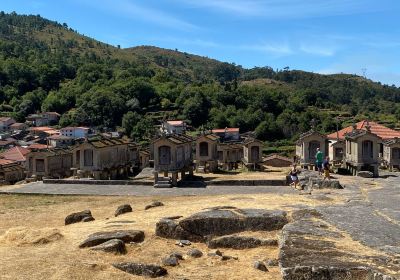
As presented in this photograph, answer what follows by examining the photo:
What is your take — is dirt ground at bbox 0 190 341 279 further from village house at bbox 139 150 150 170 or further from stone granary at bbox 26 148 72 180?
village house at bbox 139 150 150 170

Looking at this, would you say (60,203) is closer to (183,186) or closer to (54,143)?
(183,186)

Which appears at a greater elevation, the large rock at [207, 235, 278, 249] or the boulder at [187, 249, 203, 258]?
the large rock at [207, 235, 278, 249]

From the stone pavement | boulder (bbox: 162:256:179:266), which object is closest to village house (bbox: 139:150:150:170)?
the stone pavement

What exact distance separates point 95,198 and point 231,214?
1744 cm

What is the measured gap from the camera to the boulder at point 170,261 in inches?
522

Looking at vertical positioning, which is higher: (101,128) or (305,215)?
(101,128)

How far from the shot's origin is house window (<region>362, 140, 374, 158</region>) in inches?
1316

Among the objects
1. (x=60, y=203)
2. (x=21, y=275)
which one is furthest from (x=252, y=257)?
(x=60, y=203)

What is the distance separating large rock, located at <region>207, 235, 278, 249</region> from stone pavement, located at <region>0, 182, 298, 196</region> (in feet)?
49.5

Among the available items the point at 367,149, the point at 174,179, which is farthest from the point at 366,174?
the point at 174,179

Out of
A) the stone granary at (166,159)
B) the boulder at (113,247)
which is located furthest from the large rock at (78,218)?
the stone granary at (166,159)

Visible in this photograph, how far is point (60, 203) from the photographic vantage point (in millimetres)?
29984

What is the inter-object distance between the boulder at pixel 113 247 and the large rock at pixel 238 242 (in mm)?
2628

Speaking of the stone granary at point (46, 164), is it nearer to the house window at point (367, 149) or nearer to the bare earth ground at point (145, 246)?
the bare earth ground at point (145, 246)
